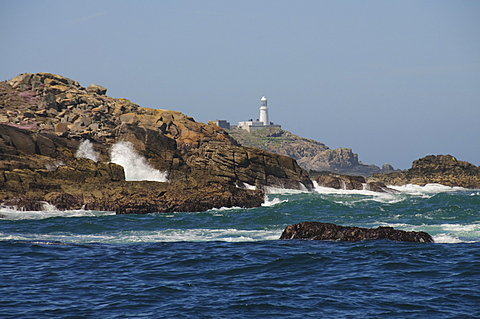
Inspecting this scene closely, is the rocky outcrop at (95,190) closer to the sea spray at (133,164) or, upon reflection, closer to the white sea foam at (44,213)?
the white sea foam at (44,213)

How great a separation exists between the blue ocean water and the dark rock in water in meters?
0.79

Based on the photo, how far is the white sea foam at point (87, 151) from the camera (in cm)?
5907

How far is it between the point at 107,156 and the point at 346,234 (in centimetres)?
4140

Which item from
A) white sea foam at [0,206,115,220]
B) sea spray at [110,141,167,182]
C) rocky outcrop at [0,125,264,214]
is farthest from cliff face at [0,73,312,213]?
white sea foam at [0,206,115,220]

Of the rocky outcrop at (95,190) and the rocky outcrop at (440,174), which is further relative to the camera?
the rocky outcrop at (440,174)

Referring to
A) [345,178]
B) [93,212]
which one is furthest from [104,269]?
[345,178]

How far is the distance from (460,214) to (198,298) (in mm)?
28523

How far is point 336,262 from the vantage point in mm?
19375

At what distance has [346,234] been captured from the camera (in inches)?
941

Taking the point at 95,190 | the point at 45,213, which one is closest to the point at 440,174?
the point at 95,190

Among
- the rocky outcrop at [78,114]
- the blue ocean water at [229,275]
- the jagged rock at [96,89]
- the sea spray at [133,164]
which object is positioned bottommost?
the blue ocean water at [229,275]

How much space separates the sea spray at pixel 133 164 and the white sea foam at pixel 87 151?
1.74 meters

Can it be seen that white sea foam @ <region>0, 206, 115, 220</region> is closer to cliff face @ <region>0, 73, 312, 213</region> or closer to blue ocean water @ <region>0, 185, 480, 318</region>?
cliff face @ <region>0, 73, 312, 213</region>

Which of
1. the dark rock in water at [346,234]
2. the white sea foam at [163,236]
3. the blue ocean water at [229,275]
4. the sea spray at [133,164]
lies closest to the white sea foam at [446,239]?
the blue ocean water at [229,275]
